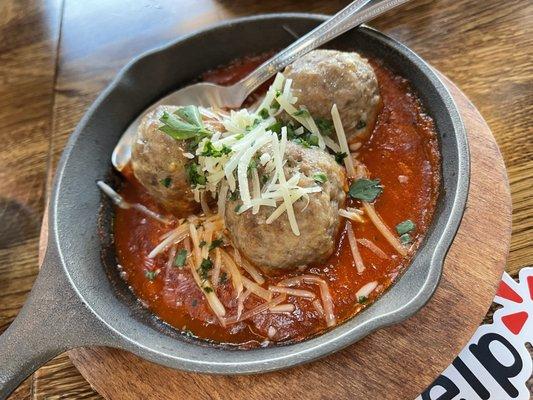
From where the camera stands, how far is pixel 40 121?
3.55 meters

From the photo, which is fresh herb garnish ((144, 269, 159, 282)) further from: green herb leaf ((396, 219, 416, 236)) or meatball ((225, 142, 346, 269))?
green herb leaf ((396, 219, 416, 236))

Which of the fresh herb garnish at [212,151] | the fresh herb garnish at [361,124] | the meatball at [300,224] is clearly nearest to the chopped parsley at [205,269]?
the meatball at [300,224]

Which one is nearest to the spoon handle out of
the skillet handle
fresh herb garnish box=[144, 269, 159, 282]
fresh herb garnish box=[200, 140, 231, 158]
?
fresh herb garnish box=[200, 140, 231, 158]

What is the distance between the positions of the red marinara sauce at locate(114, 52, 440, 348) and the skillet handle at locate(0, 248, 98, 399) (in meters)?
0.35

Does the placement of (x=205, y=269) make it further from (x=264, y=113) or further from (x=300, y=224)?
(x=264, y=113)

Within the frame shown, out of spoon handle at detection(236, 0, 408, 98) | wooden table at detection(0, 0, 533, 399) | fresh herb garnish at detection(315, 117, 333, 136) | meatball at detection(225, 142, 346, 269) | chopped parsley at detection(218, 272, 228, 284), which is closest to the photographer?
meatball at detection(225, 142, 346, 269)

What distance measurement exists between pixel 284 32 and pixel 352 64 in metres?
0.69

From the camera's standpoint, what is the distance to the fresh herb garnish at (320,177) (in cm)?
216

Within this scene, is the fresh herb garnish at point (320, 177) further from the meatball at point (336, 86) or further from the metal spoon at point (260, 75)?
the metal spoon at point (260, 75)

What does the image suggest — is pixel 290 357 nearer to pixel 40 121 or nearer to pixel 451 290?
pixel 451 290

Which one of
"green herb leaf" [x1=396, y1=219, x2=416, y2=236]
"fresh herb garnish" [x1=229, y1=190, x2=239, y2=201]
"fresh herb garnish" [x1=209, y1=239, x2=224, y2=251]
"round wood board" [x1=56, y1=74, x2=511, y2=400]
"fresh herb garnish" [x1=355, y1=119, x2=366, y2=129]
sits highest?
"fresh herb garnish" [x1=355, y1=119, x2=366, y2=129]

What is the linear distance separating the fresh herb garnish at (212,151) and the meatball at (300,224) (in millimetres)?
189

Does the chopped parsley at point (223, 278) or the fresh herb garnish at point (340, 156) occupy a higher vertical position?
the fresh herb garnish at point (340, 156)

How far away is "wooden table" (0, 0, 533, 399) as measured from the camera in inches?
108
